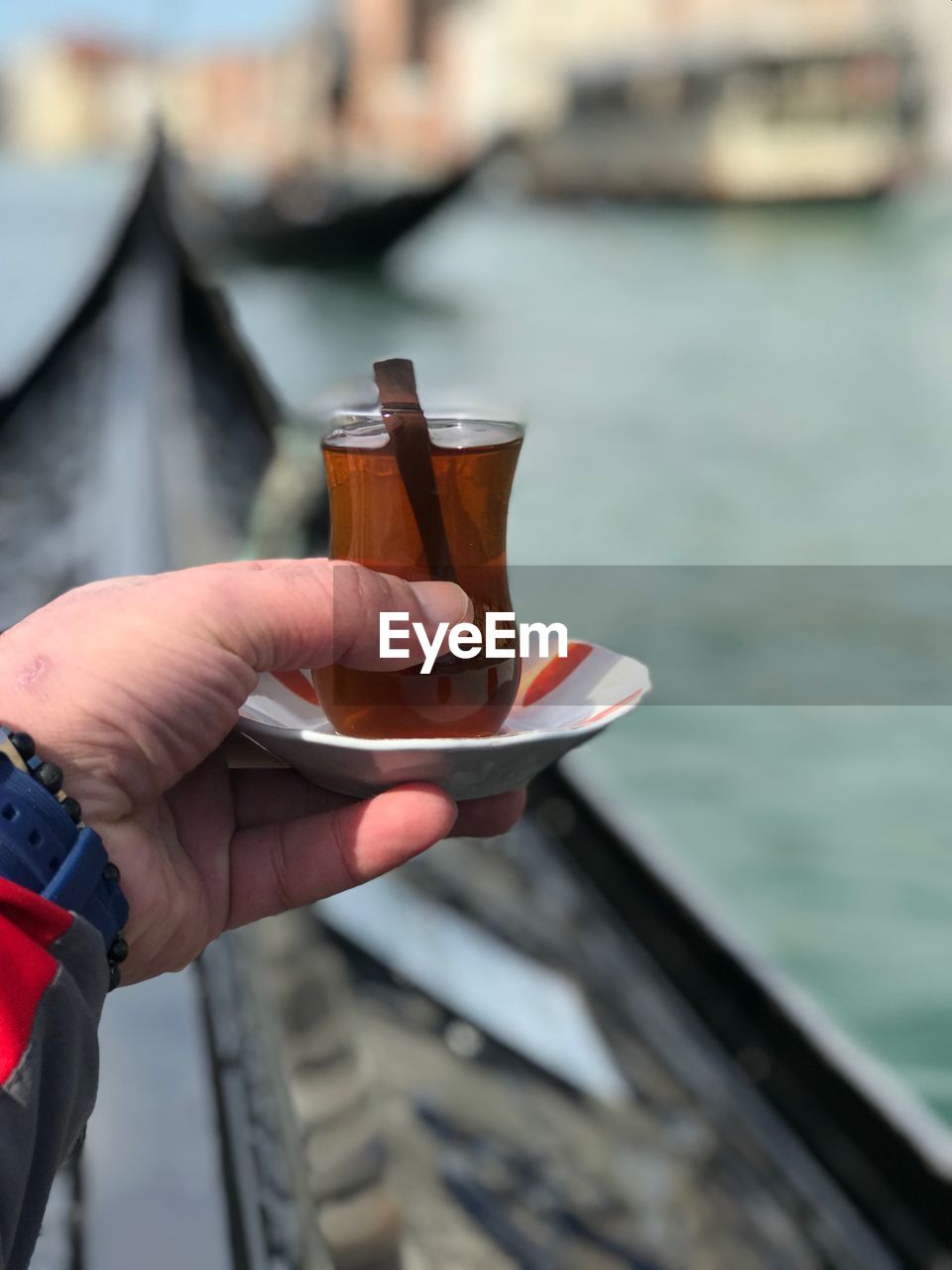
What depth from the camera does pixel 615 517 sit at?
5230mm

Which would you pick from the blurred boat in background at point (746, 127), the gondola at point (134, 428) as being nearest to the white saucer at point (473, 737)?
the gondola at point (134, 428)

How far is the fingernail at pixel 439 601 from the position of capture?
0.44m

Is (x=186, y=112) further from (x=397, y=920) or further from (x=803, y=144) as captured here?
(x=397, y=920)

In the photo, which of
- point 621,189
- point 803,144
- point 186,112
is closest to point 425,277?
point 803,144

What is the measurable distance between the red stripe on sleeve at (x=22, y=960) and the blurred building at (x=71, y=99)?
38142mm

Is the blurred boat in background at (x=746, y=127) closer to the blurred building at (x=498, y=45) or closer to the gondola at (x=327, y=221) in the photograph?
the blurred building at (x=498, y=45)

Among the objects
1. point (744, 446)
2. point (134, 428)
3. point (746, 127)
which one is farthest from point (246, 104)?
point (134, 428)

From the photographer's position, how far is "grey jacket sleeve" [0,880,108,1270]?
13.0 inches

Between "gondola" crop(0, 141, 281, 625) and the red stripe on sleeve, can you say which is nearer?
the red stripe on sleeve

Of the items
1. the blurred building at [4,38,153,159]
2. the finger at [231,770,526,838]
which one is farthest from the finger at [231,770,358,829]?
→ the blurred building at [4,38,153,159]

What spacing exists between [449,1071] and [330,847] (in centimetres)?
73

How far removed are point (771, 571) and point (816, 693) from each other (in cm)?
111

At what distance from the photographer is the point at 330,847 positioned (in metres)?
0.46

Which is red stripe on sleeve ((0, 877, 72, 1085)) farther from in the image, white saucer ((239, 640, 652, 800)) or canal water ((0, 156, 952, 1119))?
canal water ((0, 156, 952, 1119))
